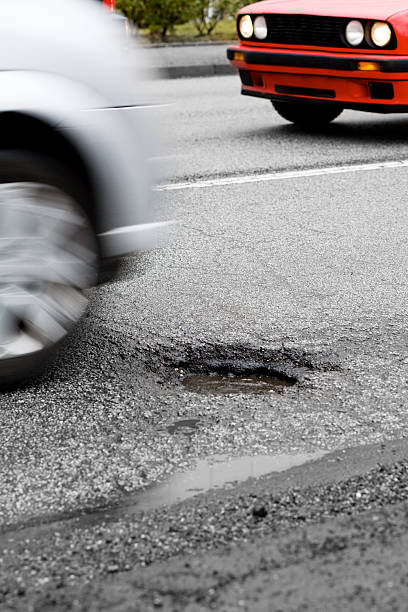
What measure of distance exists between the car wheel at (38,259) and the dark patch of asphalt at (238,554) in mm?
935

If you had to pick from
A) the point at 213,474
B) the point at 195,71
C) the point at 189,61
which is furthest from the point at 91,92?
the point at 189,61

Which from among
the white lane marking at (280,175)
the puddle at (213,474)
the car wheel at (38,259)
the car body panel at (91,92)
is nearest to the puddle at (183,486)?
the puddle at (213,474)

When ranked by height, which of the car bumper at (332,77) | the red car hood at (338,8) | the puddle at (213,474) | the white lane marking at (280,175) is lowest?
the white lane marking at (280,175)

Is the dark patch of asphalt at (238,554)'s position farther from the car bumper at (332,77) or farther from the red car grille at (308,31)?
the red car grille at (308,31)

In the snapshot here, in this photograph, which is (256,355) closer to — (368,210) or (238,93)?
(368,210)

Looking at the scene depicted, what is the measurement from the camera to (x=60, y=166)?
3.29 metres

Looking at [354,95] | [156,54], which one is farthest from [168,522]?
[156,54]

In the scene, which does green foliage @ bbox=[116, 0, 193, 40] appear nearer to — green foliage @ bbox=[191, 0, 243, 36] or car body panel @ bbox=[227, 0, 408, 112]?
green foliage @ bbox=[191, 0, 243, 36]

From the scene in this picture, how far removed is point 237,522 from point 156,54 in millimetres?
11874

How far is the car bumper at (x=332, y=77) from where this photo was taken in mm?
7418

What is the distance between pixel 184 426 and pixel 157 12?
43.0 feet

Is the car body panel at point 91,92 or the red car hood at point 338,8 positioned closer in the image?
the car body panel at point 91,92

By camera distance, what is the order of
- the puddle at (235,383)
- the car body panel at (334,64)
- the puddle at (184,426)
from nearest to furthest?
the puddle at (184,426), the puddle at (235,383), the car body panel at (334,64)

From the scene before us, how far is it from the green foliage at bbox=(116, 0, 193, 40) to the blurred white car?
40.0ft
